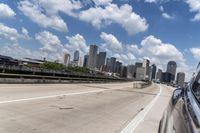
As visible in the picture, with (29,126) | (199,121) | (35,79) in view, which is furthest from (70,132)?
(35,79)

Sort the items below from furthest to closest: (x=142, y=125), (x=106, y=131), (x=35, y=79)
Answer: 1. (x=35, y=79)
2. (x=142, y=125)
3. (x=106, y=131)

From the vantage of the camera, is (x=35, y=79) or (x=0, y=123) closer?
(x=0, y=123)

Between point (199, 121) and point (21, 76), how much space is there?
78.3 ft

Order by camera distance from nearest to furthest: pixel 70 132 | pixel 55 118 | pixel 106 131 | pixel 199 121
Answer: pixel 199 121
pixel 70 132
pixel 106 131
pixel 55 118

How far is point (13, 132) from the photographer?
654 centimetres

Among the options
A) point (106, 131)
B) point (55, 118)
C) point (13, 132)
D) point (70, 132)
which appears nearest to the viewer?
point (13, 132)

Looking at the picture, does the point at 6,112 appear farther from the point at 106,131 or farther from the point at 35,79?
the point at 35,79

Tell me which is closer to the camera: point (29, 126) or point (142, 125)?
point (29, 126)

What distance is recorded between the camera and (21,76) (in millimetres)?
25172

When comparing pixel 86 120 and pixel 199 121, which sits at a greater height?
pixel 199 121

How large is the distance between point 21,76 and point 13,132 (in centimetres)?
1917

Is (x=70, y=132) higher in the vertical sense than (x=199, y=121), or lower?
lower

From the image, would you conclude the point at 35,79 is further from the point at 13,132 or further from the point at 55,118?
the point at 13,132

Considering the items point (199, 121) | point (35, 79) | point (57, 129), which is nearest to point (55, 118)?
point (57, 129)
